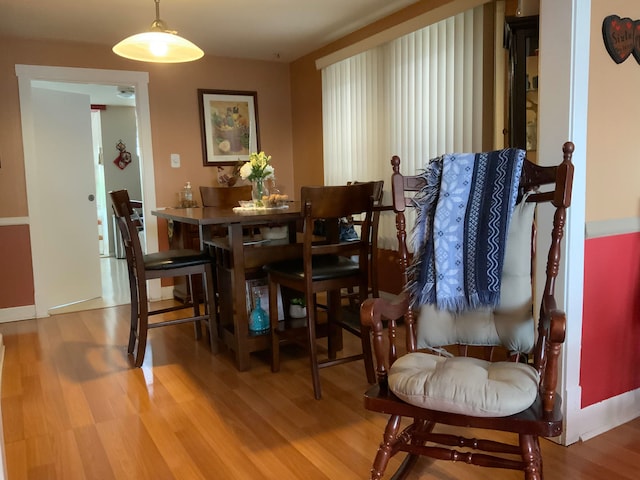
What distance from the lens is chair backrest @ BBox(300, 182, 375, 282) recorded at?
2236mm

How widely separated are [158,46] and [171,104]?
194 centimetres

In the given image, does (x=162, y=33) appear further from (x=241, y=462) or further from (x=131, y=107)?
(x=131, y=107)

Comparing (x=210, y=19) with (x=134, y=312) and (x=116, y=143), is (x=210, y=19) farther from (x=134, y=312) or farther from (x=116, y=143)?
(x=116, y=143)

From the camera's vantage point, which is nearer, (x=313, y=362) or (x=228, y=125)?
(x=313, y=362)

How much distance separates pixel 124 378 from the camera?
2.69m

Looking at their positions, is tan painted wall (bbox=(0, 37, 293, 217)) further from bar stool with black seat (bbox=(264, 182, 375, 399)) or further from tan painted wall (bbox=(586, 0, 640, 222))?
tan painted wall (bbox=(586, 0, 640, 222))

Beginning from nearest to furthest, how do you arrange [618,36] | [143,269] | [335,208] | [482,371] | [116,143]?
[482,371]
[618,36]
[335,208]
[143,269]
[116,143]

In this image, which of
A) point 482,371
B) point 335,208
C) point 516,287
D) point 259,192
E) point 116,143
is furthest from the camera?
point 116,143

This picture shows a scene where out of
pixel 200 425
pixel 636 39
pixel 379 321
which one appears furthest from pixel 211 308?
pixel 636 39

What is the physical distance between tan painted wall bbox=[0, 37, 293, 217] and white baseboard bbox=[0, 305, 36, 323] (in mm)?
743

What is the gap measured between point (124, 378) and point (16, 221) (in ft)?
6.88

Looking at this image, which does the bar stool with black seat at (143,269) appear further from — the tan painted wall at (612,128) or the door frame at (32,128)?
the tan painted wall at (612,128)

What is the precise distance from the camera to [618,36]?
1898mm

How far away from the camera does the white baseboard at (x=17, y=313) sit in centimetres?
402
